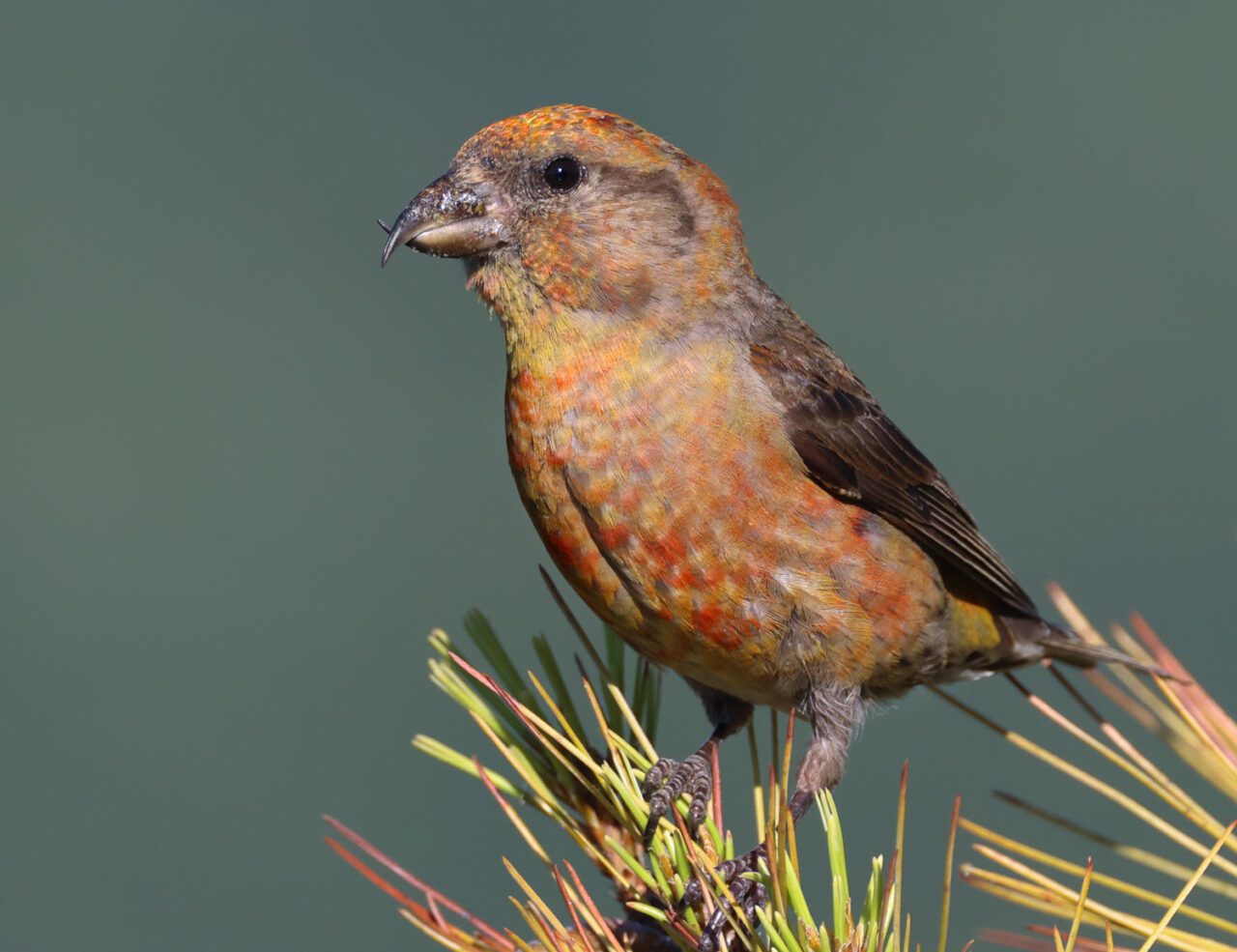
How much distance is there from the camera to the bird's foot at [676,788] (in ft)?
6.57

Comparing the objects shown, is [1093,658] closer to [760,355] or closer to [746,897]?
[760,355]

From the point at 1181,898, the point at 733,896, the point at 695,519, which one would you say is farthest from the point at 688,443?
the point at 1181,898

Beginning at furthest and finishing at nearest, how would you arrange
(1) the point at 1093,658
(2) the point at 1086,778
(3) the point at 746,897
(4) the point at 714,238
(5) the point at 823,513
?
(1) the point at 1093,658
(4) the point at 714,238
(5) the point at 823,513
(3) the point at 746,897
(2) the point at 1086,778

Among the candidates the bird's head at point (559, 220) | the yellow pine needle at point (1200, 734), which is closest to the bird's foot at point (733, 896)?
the yellow pine needle at point (1200, 734)

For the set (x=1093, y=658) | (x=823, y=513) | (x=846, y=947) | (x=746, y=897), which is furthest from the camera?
(x=1093, y=658)

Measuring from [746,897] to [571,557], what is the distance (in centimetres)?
74

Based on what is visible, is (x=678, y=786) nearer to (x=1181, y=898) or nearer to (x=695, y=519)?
(x=695, y=519)

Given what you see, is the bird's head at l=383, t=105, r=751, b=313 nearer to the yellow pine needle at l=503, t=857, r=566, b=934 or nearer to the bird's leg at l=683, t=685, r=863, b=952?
the bird's leg at l=683, t=685, r=863, b=952

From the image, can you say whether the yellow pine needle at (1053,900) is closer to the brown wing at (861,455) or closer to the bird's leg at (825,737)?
the bird's leg at (825,737)

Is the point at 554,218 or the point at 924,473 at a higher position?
the point at 554,218

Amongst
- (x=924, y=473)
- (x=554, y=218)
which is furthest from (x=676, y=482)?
(x=924, y=473)

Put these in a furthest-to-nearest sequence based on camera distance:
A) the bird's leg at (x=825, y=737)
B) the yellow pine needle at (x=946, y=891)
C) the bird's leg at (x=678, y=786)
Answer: the bird's leg at (x=825, y=737), the bird's leg at (x=678, y=786), the yellow pine needle at (x=946, y=891)

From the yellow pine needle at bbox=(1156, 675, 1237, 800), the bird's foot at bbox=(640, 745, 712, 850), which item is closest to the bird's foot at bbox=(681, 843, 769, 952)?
the bird's foot at bbox=(640, 745, 712, 850)

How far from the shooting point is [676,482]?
246 centimetres
